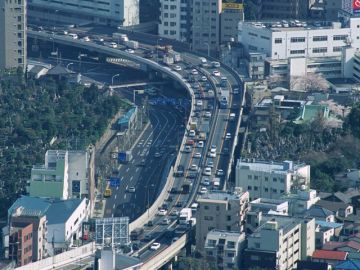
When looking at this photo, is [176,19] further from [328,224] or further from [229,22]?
[328,224]

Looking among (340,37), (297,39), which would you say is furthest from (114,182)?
(340,37)

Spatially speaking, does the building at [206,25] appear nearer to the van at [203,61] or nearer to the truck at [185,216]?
the van at [203,61]

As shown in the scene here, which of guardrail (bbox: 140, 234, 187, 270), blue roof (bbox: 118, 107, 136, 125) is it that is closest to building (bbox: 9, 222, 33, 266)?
guardrail (bbox: 140, 234, 187, 270)

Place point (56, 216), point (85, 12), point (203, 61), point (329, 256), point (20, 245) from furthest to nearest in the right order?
point (85, 12)
point (203, 61)
point (56, 216)
point (329, 256)
point (20, 245)

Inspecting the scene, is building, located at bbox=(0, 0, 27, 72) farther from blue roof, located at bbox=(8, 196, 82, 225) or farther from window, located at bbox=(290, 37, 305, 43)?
Answer: blue roof, located at bbox=(8, 196, 82, 225)

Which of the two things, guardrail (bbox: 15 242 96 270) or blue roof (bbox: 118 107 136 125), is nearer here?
guardrail (bbox: 15 242 96 270)

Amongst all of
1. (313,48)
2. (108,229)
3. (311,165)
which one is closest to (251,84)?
(313,48)
